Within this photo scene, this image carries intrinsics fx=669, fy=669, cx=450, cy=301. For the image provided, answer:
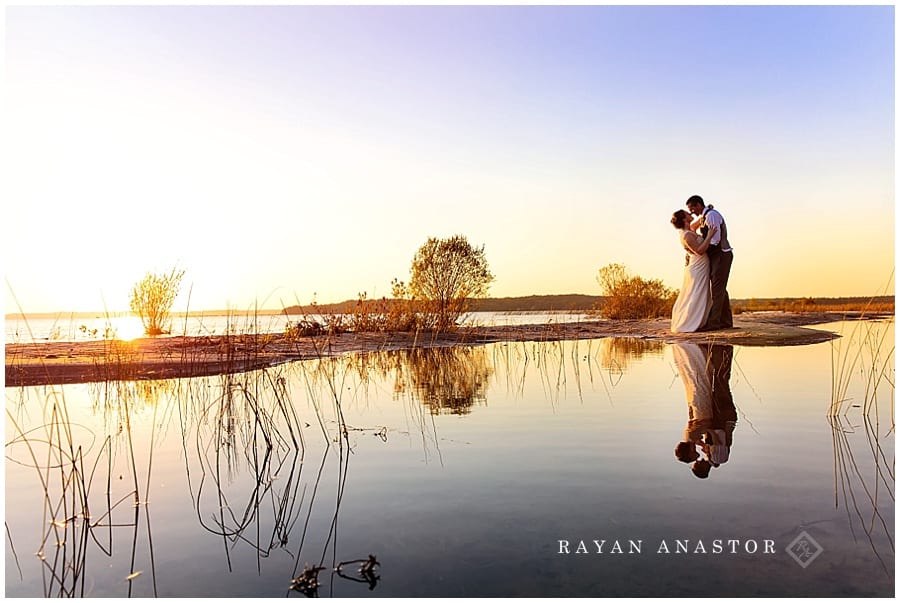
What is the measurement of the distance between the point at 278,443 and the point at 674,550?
2.71 meters

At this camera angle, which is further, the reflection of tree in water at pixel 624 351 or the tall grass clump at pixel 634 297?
the tall grass clump at pixel 634 297

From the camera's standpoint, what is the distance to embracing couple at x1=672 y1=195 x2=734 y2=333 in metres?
12.2

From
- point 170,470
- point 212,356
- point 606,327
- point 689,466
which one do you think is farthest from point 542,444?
point 606,327

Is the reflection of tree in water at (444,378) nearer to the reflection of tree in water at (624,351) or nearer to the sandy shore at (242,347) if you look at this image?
the sandy shore at (242,347)

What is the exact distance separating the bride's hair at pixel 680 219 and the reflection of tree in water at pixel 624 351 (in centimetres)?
222

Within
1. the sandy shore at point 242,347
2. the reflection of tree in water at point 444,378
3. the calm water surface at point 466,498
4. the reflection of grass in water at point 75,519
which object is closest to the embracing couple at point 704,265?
the sandy shore at point 242,347

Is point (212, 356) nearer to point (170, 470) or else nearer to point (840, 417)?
point (170, 470)

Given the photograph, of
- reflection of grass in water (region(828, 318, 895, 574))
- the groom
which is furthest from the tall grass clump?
reflection of grass in water (region(828, 318, 895, 574))

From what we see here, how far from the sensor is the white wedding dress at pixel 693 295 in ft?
41.0

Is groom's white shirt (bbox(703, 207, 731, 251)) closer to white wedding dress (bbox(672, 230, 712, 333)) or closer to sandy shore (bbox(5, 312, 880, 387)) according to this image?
white wedding dress (bbox(672, 230, 712, 333))

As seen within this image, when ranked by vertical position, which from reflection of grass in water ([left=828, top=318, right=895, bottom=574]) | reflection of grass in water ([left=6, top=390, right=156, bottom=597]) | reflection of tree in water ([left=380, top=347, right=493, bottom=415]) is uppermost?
reflection of tree in water ([left=380, top=347, right=493, bottom=415])

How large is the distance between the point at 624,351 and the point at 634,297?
11921mm

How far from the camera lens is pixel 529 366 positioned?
28.9ft

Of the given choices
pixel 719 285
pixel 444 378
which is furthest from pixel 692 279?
pixel 444 378
